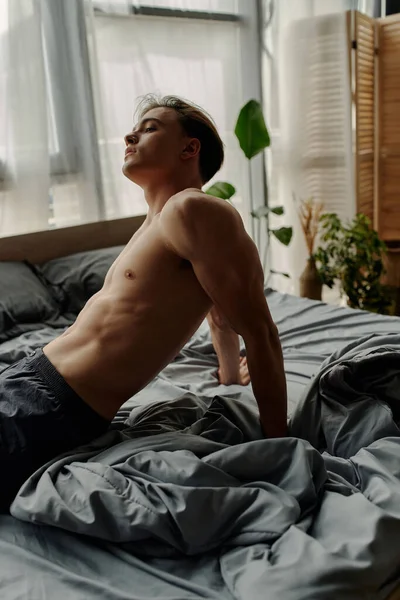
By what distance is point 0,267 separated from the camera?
2227 mm

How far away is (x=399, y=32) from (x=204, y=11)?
1.24 metres

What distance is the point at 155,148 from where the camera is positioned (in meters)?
1.31

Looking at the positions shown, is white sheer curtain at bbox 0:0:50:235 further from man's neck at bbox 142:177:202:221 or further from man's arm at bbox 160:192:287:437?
man's arm at bbox 160:192:287:437

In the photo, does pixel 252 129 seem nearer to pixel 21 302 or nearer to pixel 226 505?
pixel 21 302

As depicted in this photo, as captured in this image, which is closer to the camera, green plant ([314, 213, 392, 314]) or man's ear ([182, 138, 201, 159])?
man's ear ([182, 138, 201, 159])

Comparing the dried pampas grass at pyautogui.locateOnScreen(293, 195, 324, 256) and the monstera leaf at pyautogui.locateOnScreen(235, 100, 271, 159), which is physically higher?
the monstera leaf at pyautogui.locateOnScreen(235, 100, 271, 159)

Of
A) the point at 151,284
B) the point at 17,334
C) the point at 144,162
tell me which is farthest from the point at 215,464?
the point at 17,334

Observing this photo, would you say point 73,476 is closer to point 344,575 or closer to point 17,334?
point 344,575

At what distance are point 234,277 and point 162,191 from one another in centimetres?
34

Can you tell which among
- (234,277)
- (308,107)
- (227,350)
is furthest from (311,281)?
(234,277)

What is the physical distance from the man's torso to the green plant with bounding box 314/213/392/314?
6.50ft

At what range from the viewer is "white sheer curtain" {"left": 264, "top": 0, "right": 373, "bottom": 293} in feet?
10.7

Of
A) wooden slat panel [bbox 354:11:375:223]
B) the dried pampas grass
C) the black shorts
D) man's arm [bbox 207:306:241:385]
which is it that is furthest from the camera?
wooden slat panel [bbox 354:11:375:223]

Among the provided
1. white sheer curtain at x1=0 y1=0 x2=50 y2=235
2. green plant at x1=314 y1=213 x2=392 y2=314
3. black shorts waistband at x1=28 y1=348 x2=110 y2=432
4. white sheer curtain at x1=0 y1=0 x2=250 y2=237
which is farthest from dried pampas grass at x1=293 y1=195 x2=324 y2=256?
black shorts waistband at x1=28 y1=348 x2=110 y2=432
